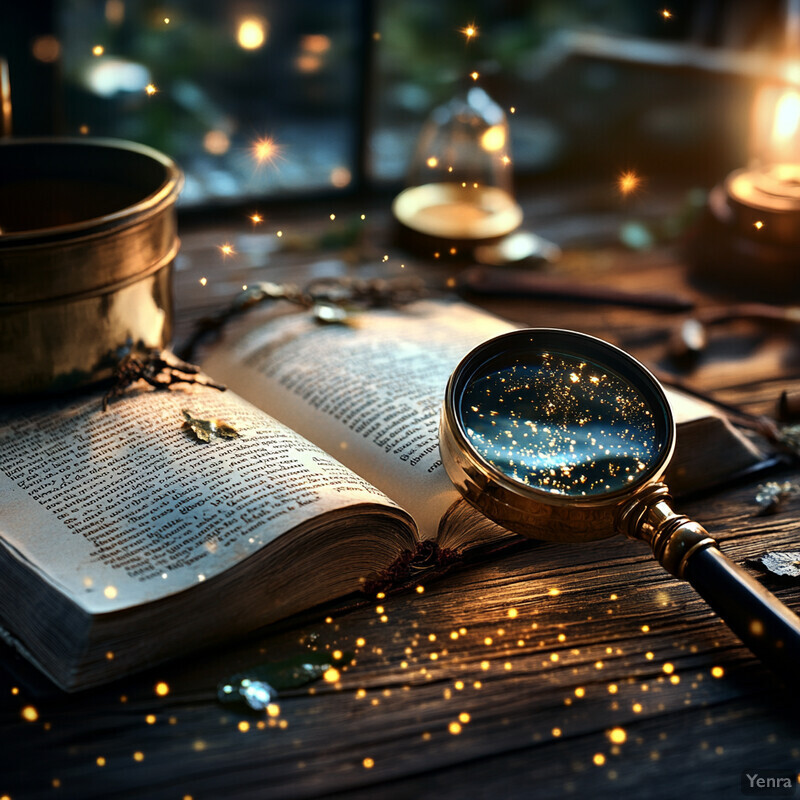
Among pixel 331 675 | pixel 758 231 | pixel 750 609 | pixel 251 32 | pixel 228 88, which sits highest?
pixel 251 32

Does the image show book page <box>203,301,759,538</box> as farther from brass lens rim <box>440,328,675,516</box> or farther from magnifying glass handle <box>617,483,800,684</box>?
magnifying glass handle <box>617,483,800,684</box>

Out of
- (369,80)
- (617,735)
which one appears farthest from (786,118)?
(617,735)

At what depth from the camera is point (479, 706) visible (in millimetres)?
828

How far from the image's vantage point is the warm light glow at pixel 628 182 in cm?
241

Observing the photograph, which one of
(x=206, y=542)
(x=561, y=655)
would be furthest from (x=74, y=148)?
(x=561, y=655)

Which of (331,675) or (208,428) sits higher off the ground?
(208,428)

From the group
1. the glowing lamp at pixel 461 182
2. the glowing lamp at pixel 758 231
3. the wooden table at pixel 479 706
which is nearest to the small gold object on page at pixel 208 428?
the wooden table at pixel 479 706

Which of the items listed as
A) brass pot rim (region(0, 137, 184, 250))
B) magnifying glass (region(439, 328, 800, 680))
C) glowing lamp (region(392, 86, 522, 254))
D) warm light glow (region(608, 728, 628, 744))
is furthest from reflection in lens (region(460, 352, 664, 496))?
glowing lamp (region(392, 86, 522, 254))

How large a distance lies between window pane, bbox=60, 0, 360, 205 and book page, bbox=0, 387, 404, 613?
109cm

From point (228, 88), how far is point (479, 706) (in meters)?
1.82

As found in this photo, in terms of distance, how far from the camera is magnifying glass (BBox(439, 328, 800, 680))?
2.76 feet

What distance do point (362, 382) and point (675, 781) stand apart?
24.7 inches

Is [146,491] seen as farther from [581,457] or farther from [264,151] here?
[264,151]

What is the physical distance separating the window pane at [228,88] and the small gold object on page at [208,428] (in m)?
1.14
